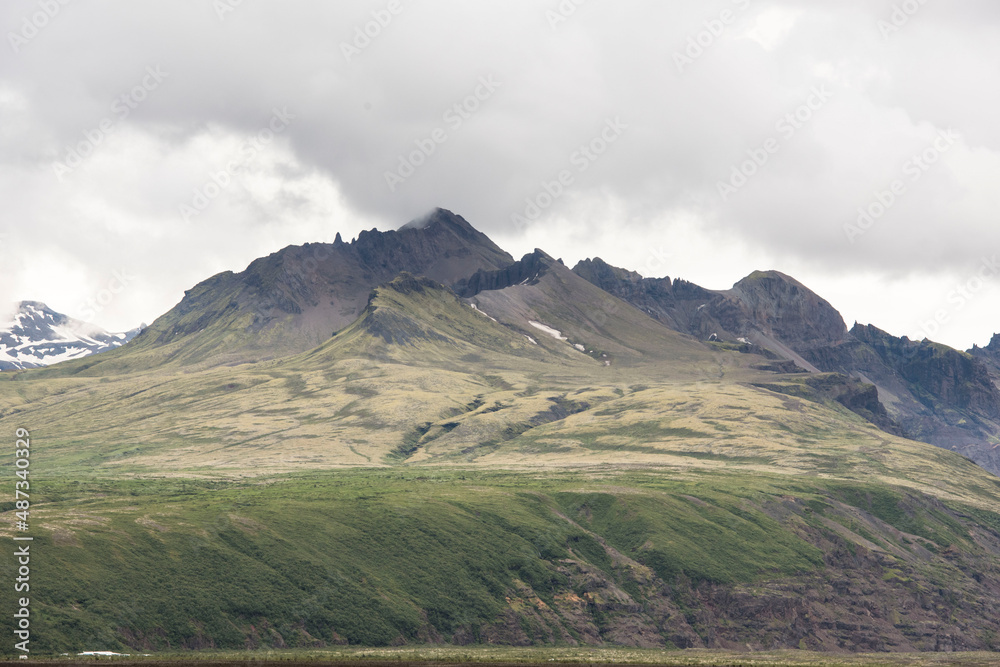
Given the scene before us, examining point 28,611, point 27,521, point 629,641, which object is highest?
point 27,521

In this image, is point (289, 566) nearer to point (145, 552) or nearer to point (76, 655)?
point (145, 552)

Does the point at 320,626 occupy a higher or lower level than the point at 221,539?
lower

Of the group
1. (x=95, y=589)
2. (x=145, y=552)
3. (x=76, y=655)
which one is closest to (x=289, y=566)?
(x=145, y=552)

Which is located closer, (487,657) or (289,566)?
(487,657)

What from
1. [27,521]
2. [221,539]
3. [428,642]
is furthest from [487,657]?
[27,521]

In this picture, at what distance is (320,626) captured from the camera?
167500mm

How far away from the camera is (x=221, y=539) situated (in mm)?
185250

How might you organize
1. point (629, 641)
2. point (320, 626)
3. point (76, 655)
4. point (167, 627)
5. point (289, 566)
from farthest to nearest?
point (629, 641)
point (289, 566)
point (320, 626)
point (167, 627)
point (76, 655)

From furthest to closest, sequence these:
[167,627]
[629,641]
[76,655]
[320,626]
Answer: [629,641], [320,626], [167,627], [76,655]

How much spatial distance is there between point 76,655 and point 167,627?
2023cm

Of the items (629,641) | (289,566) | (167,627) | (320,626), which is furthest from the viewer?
(629,641)

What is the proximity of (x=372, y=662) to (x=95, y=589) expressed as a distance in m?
53.1

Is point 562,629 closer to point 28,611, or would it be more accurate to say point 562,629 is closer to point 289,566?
point 289,566

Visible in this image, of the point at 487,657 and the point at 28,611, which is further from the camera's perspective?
the point at 487,657
